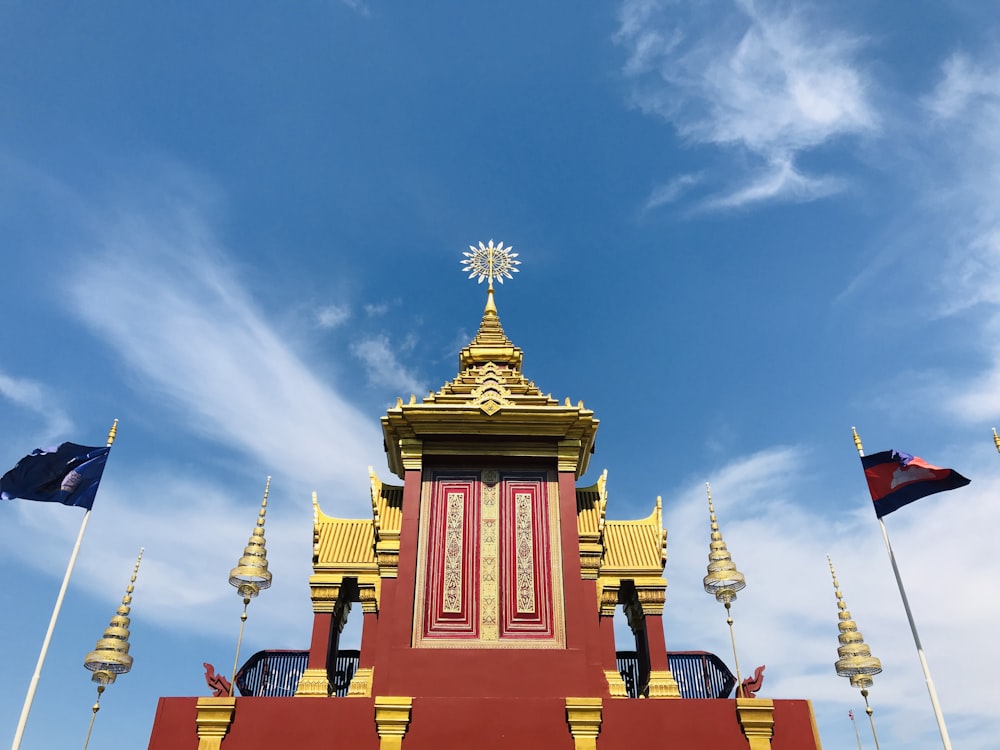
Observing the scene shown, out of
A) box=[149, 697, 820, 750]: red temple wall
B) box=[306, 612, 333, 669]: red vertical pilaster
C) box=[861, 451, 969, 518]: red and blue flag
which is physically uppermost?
box=[861, 451, 969, 518]: red and blue flag

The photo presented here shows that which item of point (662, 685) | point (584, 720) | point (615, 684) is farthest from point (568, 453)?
point (584, 720)

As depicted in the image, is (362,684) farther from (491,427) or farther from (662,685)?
(662,685)

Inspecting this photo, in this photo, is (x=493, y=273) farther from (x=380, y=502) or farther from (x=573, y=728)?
(x=573, y=728)

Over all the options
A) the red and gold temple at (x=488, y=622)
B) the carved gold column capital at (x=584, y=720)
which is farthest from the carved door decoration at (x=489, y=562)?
the carved gold column capital at (x=584, y=720)

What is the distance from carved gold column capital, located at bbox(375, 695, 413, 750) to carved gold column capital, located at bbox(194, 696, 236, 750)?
10.8ft

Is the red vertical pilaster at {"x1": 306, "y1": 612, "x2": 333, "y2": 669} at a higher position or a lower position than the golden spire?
lower

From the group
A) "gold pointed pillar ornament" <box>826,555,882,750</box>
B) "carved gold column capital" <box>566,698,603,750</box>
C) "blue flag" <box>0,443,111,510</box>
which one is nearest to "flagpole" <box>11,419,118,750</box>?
"blue flag" <box>0,443,111,510</box>

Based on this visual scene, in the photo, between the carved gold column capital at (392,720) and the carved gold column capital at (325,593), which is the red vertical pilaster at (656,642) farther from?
the carved gold column capital at (325,593)

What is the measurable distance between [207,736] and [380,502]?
717 centimetres

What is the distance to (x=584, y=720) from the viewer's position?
16.9 meters

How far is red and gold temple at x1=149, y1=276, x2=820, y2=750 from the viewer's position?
55.4 ft

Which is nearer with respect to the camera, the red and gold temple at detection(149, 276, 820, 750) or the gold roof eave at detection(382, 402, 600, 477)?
the red and gold temple at detection(149, 276, 820, 750)

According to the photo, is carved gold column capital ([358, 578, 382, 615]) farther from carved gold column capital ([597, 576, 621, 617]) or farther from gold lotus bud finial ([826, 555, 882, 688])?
gold lotus bud finial ([826, 555, 882, 688])

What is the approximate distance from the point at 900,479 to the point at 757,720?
21.7 feet
